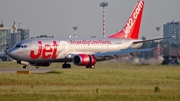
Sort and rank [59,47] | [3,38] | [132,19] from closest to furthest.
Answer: [59,47], [132,19], [3,38]

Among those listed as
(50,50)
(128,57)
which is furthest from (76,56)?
(128,57)

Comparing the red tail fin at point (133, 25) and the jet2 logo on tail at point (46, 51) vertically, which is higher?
the red tail fin at point (133, 25)

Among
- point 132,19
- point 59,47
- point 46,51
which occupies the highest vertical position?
point 132,19

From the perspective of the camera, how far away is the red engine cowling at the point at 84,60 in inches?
2492

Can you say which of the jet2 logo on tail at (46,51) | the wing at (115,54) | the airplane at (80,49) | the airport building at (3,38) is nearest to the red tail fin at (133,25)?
the airplane at (80,49)

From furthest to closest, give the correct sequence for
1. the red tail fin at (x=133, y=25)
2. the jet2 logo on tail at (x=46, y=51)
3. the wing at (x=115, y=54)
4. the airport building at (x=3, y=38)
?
the airport building at (x=3, y=38)
the red tail fin at (x=133, y=25)
the wing at (x=115, y=54)
the jet2 logo on tail at (x=46, y=51)

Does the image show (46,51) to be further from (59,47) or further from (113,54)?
(113,54)

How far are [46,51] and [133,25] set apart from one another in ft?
58.3

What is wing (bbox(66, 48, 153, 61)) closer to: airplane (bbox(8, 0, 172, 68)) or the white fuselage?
airplane (bbox(8, 0, 172, 68))

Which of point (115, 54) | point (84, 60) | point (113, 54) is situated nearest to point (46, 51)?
point (84, 60)

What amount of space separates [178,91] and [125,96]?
5064 mm

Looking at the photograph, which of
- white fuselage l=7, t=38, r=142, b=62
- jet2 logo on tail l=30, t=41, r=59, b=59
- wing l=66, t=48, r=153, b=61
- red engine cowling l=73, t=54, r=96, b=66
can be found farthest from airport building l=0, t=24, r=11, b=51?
red engine cowling l=73, t=54, r=96, b=66

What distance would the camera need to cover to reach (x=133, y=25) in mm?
76688

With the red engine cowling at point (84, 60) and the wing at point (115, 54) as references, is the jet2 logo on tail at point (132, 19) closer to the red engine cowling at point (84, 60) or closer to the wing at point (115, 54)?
the wing at point (115, 54)
